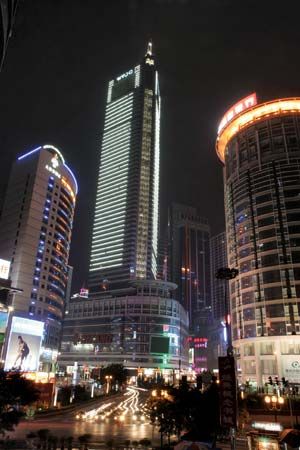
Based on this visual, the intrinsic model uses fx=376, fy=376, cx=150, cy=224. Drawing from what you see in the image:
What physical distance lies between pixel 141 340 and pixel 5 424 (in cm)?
16278

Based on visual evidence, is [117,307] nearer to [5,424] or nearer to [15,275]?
[15,275]

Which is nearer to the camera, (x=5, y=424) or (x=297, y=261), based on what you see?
(x=5, y=424)

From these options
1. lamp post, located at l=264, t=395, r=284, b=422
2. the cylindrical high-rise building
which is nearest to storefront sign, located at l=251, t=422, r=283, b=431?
lamp post, located at l=264, t=395, r=284, b=422

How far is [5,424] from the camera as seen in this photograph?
92.7ft

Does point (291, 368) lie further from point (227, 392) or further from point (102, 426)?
point (227, 392)

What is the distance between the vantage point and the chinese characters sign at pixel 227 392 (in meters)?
22.0

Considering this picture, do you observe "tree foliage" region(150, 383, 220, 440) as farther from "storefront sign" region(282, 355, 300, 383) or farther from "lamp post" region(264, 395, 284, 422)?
"storefront sign" region(282, 355, 300, 383)

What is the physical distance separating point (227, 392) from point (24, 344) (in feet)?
335

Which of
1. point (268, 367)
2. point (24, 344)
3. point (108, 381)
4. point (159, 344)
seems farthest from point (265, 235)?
point (159, 344)

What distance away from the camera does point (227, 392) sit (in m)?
Result: 22.6

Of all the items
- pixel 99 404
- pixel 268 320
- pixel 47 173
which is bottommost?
pixel 99 404

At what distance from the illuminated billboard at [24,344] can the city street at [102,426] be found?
39.5m

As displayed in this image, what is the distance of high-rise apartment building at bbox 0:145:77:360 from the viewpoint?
128 meters

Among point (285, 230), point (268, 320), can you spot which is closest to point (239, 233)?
point (285, 230)
